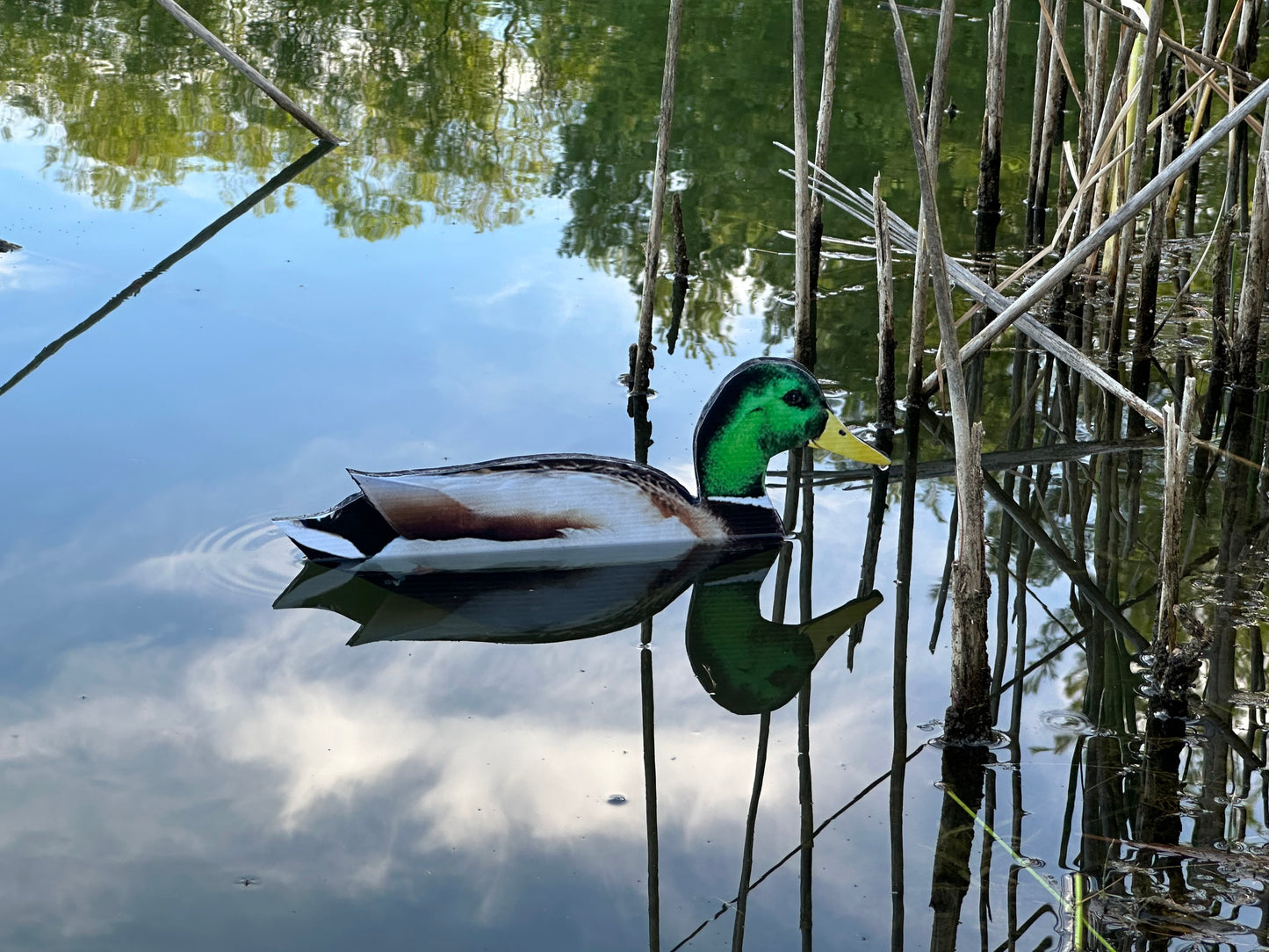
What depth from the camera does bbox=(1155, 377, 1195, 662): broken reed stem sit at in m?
4.45

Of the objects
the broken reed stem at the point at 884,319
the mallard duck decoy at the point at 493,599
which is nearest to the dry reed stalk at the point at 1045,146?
the broken reed stem at the point at 884,319

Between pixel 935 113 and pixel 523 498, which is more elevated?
pixel 935 113

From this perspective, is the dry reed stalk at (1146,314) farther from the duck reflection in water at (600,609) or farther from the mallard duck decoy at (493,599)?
the mallard duck decoy at (493,599)

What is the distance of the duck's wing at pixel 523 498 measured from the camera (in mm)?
5750

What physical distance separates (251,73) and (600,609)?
7.04m

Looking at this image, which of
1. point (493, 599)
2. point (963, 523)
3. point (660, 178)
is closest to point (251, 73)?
point (660, 178)

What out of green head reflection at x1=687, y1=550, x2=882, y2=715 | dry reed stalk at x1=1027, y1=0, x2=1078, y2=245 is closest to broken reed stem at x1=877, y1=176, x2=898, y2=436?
green head reflection at x1=687, y1=550, x2=882, y2=715

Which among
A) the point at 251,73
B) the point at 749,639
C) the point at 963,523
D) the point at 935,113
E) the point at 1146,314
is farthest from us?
the point at 251,73

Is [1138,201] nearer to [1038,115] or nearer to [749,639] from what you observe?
[749,639]

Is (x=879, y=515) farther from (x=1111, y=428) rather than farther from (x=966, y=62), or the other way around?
(x=966, y=62)

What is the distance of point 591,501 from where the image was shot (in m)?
5.94

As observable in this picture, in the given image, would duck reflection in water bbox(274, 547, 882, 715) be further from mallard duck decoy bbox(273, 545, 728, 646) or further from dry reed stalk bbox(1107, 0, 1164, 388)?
dry reed stalk bbox(1107, 0, 1164, 388)

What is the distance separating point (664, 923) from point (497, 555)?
2.43 metres

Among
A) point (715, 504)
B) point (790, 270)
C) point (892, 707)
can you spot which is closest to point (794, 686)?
point (892, 707)
